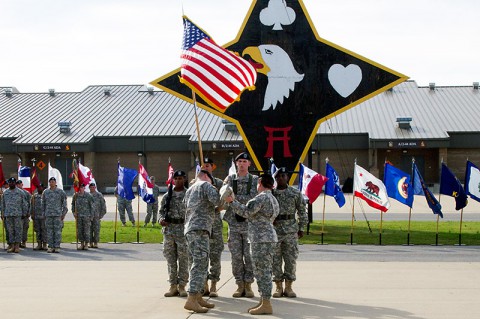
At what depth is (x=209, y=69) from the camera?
11.6m

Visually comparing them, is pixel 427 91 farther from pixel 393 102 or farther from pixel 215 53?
pixel 215 53

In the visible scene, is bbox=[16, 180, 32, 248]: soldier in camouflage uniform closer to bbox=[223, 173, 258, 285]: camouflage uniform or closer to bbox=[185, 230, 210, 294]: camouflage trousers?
bbox=[223, 173, 258, 285]: camouflage uniform

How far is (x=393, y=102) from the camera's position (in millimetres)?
53219

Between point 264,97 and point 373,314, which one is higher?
point 264,97

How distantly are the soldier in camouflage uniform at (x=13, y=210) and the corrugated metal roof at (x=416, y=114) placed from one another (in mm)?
31650

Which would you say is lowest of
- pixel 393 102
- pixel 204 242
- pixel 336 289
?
pixel 336 289

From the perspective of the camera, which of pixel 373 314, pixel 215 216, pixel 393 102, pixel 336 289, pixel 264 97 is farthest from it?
pixel 393 102

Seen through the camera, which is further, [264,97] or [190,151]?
[190,151]

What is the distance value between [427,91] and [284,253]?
45.7 meters

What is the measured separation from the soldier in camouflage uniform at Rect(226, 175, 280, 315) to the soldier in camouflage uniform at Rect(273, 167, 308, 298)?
1311 mm

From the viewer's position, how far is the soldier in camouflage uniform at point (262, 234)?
9578mm

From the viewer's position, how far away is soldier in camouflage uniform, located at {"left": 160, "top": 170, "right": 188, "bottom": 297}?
430 inches

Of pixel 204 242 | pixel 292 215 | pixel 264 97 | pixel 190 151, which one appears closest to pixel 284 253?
pixel 292 215

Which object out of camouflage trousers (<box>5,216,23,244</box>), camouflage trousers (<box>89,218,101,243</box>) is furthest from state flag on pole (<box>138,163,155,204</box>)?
camouflage trousers (<box>5,216,23,244</box>)
